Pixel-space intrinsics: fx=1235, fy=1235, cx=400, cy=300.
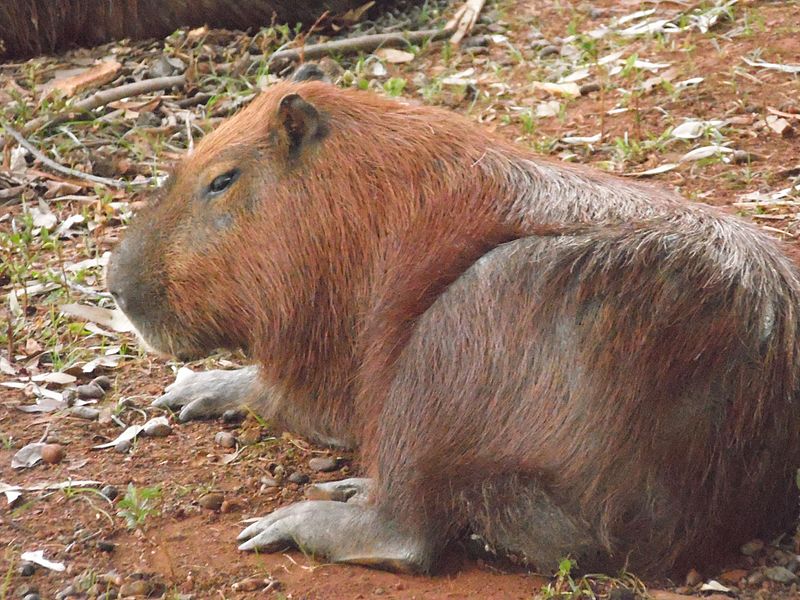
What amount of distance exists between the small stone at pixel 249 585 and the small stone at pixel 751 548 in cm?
143

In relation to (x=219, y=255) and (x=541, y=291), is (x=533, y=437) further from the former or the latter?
(x=219, y=255)

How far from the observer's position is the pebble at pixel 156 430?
4.71m

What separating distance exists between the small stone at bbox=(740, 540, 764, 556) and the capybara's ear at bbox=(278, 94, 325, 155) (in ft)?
6.20

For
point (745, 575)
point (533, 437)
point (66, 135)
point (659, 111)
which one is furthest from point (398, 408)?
point (66, 135)

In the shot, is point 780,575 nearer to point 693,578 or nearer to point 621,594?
point 693,578

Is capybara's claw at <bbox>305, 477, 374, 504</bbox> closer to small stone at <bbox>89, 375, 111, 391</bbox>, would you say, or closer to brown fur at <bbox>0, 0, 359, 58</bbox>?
small stone at <bbox>89, 375, 111, 391</bbox>

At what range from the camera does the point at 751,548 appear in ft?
12.1

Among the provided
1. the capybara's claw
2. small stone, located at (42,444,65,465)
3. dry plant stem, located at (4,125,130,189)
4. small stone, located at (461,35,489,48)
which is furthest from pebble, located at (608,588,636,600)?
small stone, located at (461,35,489,48)

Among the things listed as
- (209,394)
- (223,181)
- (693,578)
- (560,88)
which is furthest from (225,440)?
(560,88)

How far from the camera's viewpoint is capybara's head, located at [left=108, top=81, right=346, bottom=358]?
411cm

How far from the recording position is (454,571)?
3762mm

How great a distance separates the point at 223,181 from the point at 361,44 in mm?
4104

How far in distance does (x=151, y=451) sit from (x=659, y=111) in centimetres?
350

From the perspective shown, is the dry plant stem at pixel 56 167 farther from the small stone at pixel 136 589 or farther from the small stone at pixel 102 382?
the small stone at pixel 136 589
